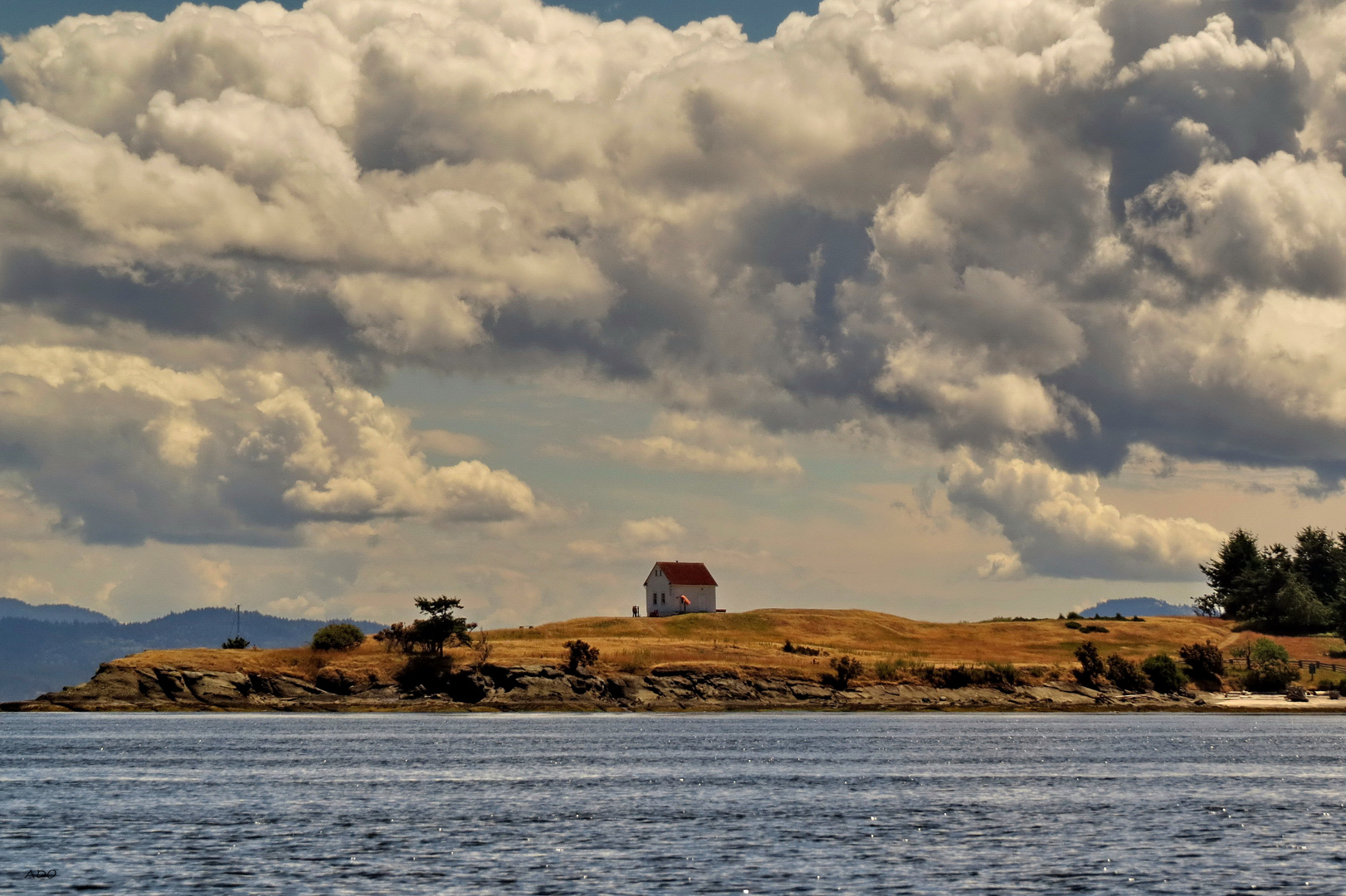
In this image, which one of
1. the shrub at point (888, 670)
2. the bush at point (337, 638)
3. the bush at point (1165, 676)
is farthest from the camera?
the bush at point (1165, 676)

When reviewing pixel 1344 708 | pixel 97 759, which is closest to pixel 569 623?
pixel 1344 708

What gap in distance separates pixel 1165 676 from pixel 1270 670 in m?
11.9

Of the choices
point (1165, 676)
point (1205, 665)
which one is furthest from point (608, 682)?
point (1205, 665)

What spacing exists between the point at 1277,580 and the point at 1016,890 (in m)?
173

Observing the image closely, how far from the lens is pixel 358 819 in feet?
178

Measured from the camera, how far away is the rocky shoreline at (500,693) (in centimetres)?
14250

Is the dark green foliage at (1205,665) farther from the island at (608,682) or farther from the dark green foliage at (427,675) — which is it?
the dark green foliage at (427,675)

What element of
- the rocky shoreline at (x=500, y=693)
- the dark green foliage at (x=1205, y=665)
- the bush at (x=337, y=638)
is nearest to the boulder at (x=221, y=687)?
the rocky shoreline at (x=500, y=693)

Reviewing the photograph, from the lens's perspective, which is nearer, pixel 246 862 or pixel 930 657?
pixel 246 862

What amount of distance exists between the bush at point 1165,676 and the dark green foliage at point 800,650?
122 ft

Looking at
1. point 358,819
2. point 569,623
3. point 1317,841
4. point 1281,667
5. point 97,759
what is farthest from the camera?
Answer: point 569,623

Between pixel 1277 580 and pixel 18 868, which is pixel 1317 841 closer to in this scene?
pixel 18 868

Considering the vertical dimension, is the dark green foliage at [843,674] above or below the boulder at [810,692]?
above

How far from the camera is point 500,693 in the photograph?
143750 mm
